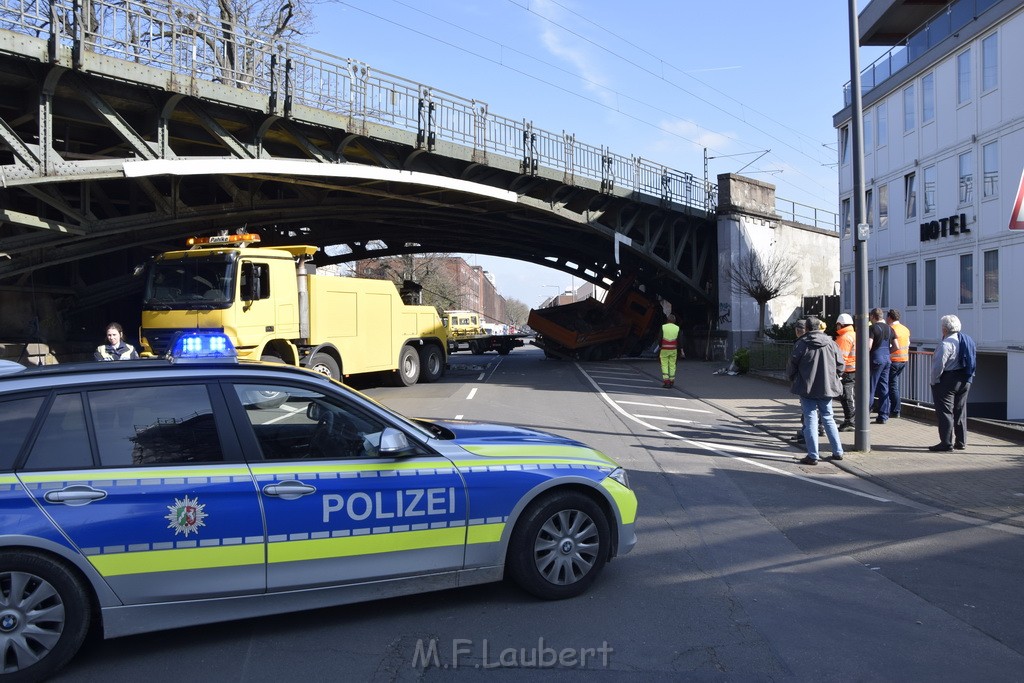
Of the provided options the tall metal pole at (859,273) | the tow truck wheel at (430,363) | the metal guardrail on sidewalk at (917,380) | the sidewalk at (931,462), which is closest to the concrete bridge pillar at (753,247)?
the tow truck wheel at (430,363)

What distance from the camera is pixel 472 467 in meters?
4.68

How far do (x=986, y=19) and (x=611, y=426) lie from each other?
53.0 ft

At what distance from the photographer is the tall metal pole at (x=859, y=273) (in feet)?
35.3

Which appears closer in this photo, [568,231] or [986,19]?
[986,19]

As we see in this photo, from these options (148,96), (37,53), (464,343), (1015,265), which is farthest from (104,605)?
(464,343)

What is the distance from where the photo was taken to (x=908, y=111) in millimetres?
25484

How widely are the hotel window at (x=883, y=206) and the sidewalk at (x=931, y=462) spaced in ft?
46.0

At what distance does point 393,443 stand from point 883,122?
1078 inches

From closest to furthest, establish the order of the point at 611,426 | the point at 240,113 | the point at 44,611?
the point at 44,611
the point at 611,426
the point at 240,113

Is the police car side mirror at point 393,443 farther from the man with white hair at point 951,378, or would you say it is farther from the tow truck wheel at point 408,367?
the tow truck wheel at point 408,367

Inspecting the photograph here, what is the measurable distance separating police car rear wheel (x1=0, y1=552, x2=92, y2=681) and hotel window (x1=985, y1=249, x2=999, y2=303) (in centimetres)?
2270

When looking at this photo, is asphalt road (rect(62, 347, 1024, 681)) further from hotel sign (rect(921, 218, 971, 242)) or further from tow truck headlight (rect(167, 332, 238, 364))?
hotel sign (rect(921, 218, 971, 242))

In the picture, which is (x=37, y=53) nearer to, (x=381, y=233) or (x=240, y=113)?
(x=240, y=113)

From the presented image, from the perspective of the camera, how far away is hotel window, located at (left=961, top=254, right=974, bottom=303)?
22234 mm
